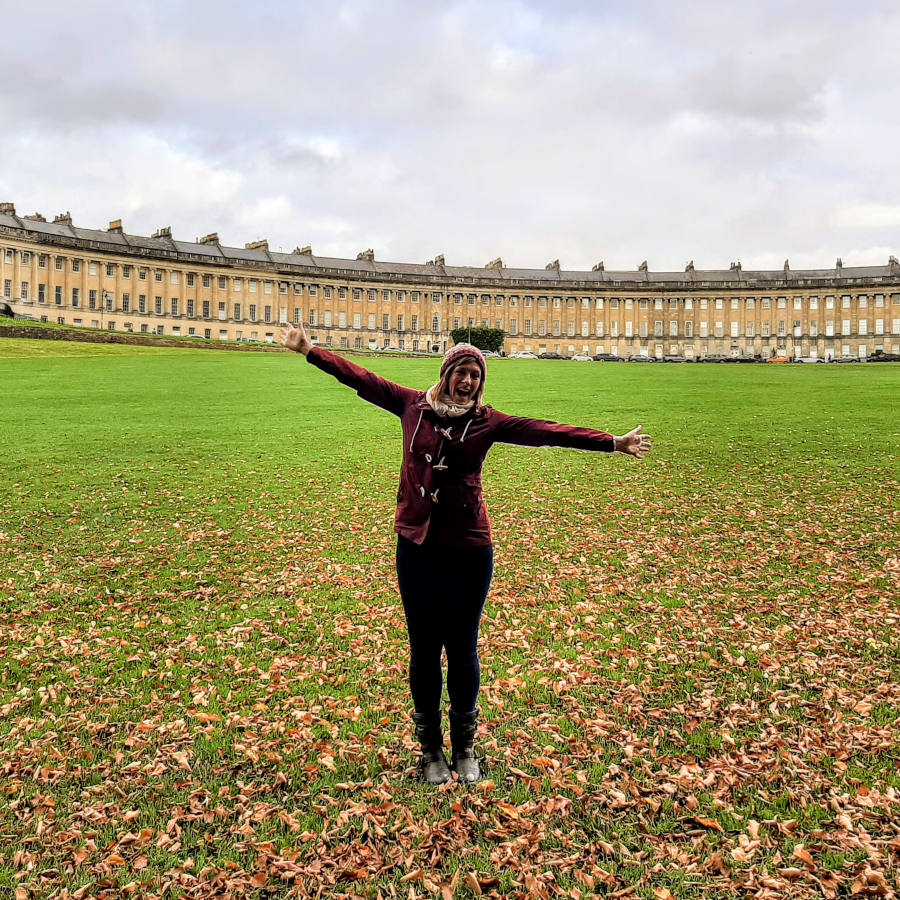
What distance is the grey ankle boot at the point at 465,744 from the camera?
16.8 ft

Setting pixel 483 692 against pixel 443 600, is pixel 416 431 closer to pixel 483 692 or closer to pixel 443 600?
pixel 443 600

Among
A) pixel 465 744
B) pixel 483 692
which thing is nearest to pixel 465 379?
pixel 465 744

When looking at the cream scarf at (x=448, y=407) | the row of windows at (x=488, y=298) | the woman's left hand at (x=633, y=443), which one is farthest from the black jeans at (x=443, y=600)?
the row of windows at (x=488, y=298)

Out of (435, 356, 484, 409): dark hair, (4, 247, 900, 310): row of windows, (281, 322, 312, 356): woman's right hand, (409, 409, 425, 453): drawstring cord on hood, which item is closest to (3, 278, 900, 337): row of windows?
(4, 247, 900, 310): row of windows

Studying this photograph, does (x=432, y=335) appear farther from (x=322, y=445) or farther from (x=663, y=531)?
(x=663, y=531)

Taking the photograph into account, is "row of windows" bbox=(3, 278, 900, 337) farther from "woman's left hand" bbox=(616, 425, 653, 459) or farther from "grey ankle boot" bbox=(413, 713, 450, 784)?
"woman's left hand" bbox=(616, 425, 653, 459)

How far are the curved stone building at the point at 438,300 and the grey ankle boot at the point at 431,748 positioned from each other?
96117 mm

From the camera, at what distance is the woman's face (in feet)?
14.8

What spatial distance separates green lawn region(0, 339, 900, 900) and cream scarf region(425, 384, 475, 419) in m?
2.83

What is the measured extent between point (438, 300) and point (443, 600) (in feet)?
372

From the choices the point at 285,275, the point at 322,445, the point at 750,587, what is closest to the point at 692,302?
the point at 285,275

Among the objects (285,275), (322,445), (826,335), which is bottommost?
(322,445)

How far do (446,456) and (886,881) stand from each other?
12.4ft

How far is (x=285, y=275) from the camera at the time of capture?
4232 inches
